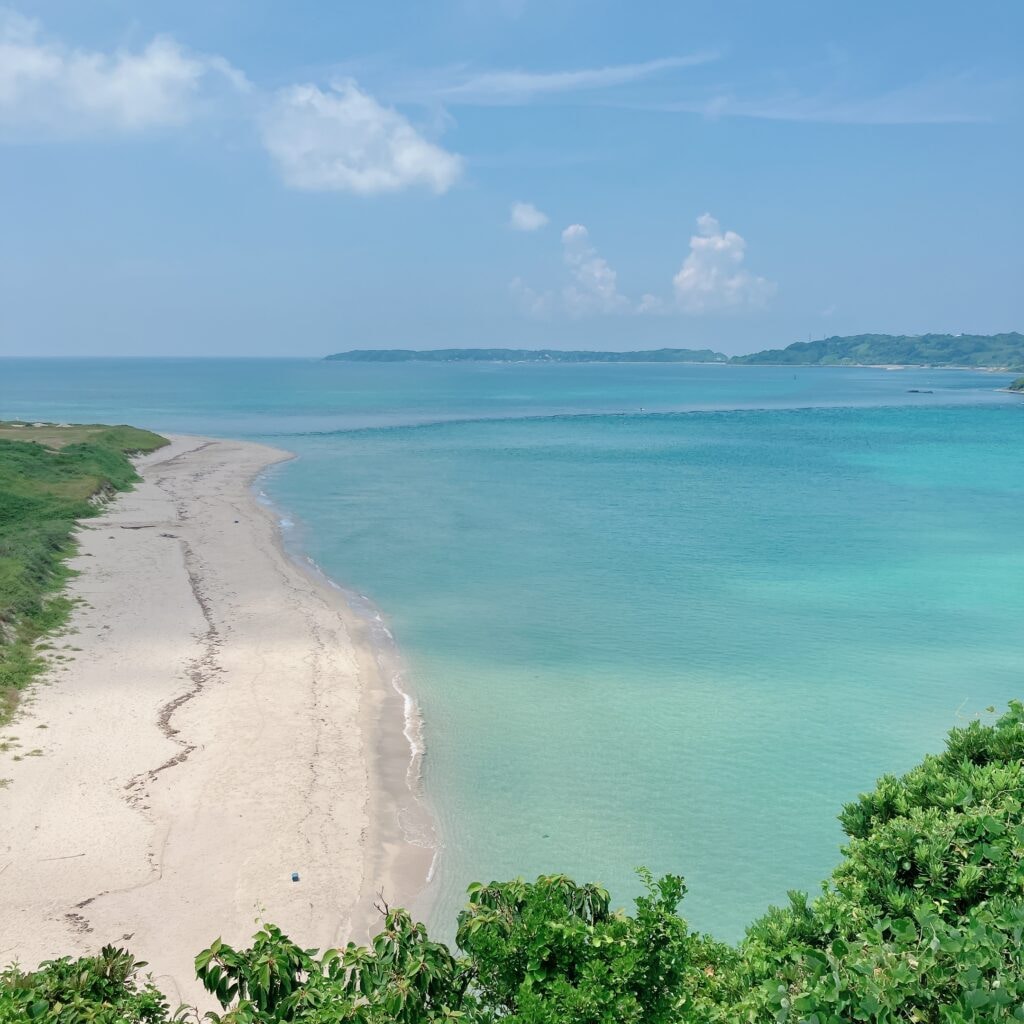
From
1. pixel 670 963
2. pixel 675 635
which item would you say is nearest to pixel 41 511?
pixel 675 635

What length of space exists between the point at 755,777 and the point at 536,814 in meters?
5.49

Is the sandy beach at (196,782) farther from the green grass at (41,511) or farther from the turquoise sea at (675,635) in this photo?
the turquoise sea at (675,635)

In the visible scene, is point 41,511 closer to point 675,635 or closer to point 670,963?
point 675,635

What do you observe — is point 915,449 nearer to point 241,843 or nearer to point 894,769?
point 894,769

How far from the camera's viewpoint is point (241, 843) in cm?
1734

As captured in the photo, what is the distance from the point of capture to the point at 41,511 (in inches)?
1730

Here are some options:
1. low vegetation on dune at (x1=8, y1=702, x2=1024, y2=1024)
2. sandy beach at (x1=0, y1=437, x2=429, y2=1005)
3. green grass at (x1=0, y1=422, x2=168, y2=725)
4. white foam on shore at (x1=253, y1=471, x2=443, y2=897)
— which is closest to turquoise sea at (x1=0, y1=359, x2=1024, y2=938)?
white foam on shore at (x1=253, y1=471, x2=443, y2=897)

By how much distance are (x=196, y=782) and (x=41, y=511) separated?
98.5ft

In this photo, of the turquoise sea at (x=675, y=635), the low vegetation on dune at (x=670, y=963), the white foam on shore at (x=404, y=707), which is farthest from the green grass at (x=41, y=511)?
the low vegetation on dune at (x=670, y=963)

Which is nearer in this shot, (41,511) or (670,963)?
(670,963)

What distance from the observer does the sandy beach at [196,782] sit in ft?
49.8

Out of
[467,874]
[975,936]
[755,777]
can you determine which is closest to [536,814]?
[467,874]

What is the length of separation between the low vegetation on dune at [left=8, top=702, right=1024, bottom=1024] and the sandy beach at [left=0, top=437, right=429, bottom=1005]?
587 cm

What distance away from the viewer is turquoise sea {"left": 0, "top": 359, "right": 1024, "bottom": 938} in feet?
62.6
